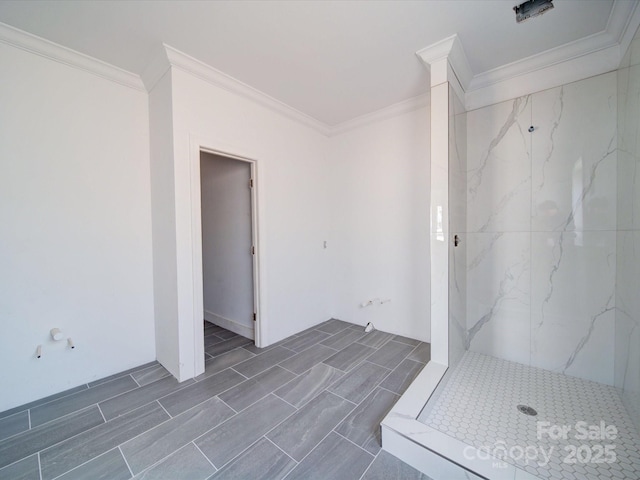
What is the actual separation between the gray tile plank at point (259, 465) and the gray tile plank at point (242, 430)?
54 millimetres

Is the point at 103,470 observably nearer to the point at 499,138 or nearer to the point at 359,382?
the point at 359,382

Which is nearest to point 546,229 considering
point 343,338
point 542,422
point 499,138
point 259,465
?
point 499,138

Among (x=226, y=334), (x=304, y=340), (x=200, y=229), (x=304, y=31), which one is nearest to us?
(x=304, y=31)

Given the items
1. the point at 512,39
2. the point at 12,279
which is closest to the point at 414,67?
the point at 512,39

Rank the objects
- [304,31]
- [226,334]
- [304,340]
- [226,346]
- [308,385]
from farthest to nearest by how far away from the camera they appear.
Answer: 1. [226,334]
2. [304,340]
3. [226,346]
4. [308,385]
5. [304,31]

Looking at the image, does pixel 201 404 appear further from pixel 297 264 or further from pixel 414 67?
pixel 414 67

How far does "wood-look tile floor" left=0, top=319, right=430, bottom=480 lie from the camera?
138cm

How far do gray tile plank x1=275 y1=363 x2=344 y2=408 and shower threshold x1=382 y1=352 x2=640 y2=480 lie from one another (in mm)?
657

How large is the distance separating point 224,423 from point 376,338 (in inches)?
73.0

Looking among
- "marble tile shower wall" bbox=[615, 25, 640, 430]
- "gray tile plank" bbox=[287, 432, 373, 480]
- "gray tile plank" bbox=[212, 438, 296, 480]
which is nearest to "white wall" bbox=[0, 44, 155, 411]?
"gray tile plank" bbox=[212, 438, 296, 480]

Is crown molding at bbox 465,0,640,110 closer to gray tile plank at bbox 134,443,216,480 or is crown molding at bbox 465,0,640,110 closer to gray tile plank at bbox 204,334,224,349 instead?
gray tile plank at bbox 134,443,216,480

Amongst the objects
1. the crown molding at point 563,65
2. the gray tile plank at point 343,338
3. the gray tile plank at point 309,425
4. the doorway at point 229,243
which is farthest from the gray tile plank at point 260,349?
the crown molding at point 563,65

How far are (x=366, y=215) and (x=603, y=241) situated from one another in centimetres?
211

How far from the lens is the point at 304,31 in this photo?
190 cm
